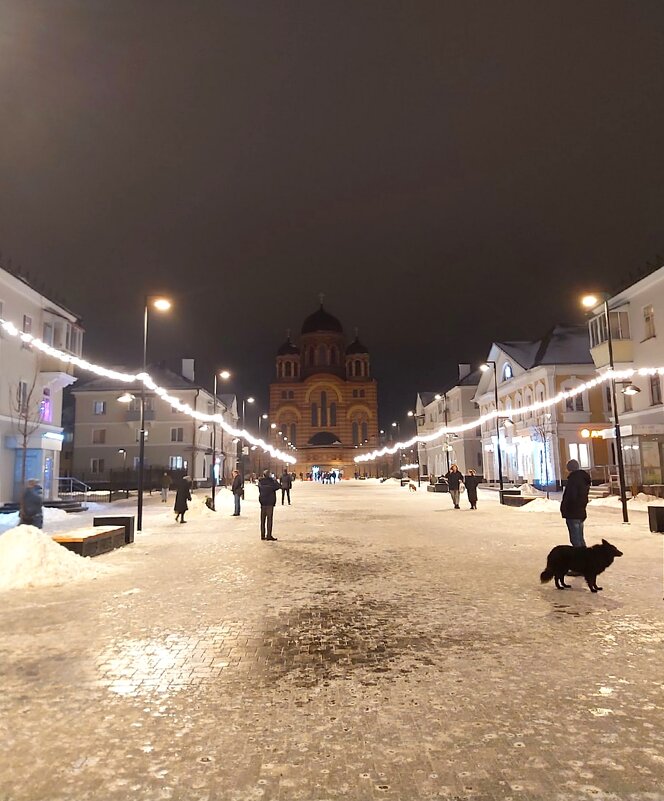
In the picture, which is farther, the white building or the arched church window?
the arched church window

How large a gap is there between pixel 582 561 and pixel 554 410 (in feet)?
123

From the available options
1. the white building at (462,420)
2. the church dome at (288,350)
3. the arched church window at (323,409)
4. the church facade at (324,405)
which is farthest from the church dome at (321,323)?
the white building at (462,420)

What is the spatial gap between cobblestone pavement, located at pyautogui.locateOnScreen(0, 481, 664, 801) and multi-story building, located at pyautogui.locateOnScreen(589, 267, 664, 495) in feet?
67.7

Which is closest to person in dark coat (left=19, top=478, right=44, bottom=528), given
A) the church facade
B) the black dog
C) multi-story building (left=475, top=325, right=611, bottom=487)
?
the black dog

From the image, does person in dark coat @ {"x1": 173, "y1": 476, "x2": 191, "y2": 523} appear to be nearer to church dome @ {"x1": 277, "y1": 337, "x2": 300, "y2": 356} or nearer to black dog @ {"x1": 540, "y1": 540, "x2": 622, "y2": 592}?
black dog @ {"x1": 540, "y1": 540, "x2": 622, "y2": 592}

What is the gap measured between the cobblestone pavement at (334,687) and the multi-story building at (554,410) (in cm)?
3281

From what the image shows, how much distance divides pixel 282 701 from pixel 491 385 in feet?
188

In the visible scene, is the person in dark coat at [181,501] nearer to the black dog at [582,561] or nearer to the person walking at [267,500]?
the person walking at [267,500]

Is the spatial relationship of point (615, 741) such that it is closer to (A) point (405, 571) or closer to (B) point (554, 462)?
(A) point (405, 571)

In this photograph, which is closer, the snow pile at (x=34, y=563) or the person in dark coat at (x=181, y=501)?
the snow pile at (x=34, y=563)

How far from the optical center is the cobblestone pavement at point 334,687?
11.3ft

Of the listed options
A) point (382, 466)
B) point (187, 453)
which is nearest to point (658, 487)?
point (187, 453)

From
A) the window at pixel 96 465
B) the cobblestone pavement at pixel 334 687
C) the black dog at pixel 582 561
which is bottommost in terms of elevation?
the cobblestone pavement at pixel 334 687

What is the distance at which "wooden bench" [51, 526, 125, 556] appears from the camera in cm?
1174
